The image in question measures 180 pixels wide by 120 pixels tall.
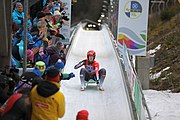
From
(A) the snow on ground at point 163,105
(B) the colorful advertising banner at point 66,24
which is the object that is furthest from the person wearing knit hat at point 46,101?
(B) the colorful advertising banner at point 66,24

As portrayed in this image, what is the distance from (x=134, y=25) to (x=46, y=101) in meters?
10.6

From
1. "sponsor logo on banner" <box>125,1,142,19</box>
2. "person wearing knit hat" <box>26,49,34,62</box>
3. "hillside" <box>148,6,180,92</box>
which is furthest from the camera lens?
"hillside" <box>148,6,180,92</box>

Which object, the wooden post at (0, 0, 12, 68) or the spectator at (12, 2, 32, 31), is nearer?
the wooden post at (0, 0, 12, 68)

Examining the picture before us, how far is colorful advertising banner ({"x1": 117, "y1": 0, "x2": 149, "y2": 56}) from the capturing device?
1574 cm

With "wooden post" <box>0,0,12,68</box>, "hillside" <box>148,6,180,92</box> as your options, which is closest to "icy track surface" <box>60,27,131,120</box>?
"wooden post" <box>0,0,12,68</box>

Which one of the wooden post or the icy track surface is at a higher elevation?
the wooden post

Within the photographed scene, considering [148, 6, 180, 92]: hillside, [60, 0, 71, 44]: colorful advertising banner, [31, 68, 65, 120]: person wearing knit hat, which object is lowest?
[148, 6, 180, 92]: hillside

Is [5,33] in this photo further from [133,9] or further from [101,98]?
[133,9]

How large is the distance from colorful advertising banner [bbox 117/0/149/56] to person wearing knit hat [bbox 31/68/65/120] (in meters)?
10.3

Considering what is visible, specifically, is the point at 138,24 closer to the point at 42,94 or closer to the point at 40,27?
the point at 40,27

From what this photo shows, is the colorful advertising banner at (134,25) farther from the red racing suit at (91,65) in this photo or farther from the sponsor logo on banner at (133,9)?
the red racing suit at (91,65)

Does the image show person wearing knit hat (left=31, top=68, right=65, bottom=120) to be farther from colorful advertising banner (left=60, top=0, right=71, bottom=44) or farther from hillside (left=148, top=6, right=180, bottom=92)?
hillside (left=148, top=6, right=180, bottom=92)

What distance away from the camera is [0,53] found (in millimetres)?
9125

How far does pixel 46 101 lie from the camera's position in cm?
555
